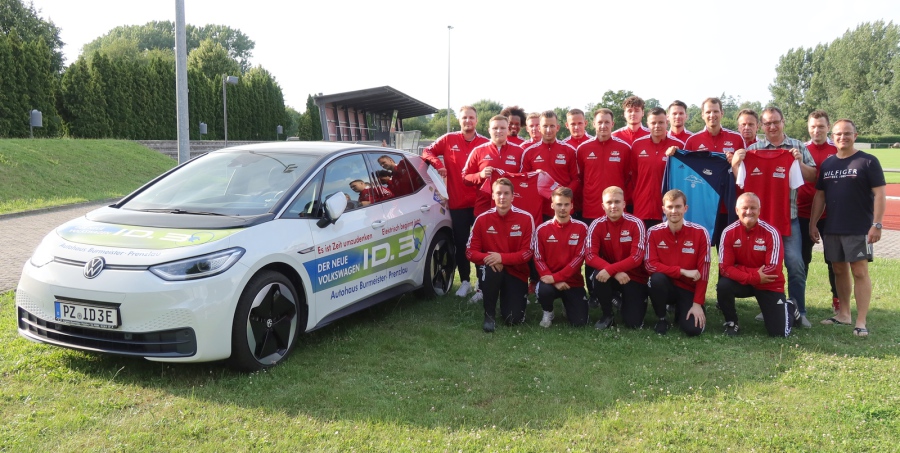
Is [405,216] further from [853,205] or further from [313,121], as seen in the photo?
[313,121]

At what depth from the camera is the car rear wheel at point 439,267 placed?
6.59 metres

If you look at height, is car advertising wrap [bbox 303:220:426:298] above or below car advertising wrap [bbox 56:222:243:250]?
below

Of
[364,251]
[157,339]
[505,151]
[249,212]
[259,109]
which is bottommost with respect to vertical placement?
[157,339]

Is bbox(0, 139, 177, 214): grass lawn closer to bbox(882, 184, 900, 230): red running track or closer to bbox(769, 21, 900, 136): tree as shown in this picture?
bbox(882, 184, 900, 230): red running track

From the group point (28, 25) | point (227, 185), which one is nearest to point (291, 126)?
point (28, 25)

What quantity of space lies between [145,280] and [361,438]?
1647mm

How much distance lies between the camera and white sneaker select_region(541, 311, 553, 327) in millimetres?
5832

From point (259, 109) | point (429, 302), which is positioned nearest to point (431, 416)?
point (429, 302)

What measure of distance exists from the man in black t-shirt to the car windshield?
4.56 meters

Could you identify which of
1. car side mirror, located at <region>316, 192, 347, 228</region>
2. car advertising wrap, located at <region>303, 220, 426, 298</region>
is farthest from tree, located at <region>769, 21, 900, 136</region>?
car side mirror, located at <region>316, 192, 347, 228</region>

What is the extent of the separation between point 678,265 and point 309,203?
323cm

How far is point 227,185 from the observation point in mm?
5086

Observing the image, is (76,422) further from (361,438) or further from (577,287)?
(577,287)

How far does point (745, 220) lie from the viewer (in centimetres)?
547
